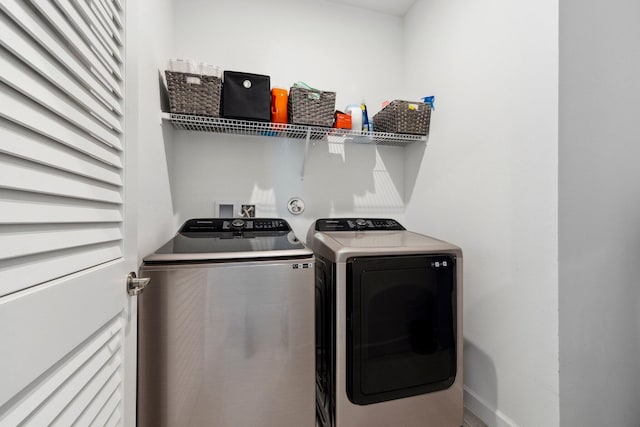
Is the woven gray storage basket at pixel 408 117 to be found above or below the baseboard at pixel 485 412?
above

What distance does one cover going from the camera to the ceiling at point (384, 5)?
2.13 meters

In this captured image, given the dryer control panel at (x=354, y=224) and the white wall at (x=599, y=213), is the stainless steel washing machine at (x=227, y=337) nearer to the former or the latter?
the dryer control panel at (x=354, y=224)

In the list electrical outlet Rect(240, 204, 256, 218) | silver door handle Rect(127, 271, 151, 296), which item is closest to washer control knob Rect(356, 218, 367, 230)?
electrical outlet Rect(240, 204, 256, 218)

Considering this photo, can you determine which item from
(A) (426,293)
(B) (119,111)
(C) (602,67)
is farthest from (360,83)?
(B) (119,111)

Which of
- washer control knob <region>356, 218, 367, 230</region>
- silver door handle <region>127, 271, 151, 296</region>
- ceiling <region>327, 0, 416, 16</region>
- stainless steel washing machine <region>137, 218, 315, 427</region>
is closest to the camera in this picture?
silver door handle <region>127, 271, 151, 296</region>

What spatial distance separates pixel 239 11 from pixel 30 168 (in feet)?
6.68

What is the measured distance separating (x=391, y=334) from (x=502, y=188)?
93 cm

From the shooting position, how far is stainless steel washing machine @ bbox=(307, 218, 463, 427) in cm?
125

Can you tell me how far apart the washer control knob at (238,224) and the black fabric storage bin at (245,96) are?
62 centimetres

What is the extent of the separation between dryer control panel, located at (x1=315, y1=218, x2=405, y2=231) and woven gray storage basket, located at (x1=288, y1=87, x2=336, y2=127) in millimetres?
633

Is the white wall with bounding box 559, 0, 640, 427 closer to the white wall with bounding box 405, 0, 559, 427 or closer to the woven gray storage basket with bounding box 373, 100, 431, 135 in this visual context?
the white wall with bounding box 405, 0, 559, 427

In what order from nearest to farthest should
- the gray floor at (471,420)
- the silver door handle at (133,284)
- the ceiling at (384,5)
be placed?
the silver door handle at (133,284)
the gray floor at (471,420)
the ceiling at (384,5)

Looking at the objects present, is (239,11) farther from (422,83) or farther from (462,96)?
(462,96)

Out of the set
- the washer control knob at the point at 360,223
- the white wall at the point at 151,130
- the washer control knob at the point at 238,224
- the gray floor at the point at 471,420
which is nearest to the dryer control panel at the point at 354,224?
the washer control knob at the point at 360,223
